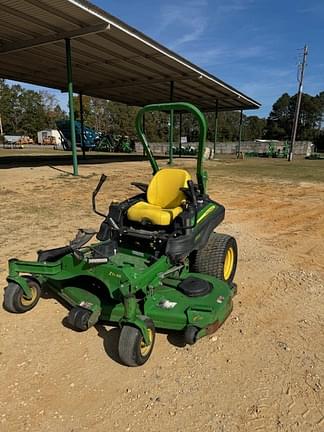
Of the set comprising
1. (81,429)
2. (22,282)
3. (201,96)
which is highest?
(201,96)

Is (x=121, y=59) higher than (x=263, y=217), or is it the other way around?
(x=121, y=59)

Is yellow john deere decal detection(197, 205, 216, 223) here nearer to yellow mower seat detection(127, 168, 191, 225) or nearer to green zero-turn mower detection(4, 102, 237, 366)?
green zero-turn mower detection(4, 102, 237, 366)

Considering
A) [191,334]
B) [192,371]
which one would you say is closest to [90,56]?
[191,334]

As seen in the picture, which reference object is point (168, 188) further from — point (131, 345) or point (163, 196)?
point (131, 345)

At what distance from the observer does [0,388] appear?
6.59 feet

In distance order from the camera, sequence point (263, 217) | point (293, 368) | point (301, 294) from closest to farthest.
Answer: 1. point (293, 368)
2. point (301, 294)
3. point (263, 217)

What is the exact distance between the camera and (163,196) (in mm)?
3430

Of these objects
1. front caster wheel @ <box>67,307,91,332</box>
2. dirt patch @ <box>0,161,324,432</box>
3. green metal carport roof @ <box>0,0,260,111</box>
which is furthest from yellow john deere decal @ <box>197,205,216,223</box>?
green metal carport roof @ <box>0,0,260,111</box>

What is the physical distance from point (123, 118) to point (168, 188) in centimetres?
5918

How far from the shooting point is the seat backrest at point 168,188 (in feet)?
11.0

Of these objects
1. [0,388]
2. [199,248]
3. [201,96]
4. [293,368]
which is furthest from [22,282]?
[201,96]

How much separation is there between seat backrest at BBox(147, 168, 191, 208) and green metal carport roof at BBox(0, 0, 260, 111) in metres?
6.46

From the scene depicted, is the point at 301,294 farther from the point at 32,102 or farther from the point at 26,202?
the point at 32,102

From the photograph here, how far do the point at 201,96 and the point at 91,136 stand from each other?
13.5m
